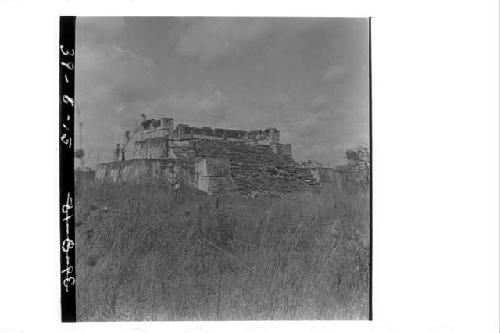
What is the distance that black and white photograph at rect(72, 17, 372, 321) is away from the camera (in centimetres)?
272

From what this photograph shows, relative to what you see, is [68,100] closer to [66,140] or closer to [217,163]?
[66,140]

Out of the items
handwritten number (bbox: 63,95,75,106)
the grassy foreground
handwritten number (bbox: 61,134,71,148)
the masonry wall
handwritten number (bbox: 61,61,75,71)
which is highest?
handwritten number (bbox: 61,61,75,71)

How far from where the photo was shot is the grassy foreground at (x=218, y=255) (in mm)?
2738

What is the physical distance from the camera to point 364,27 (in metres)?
2.75

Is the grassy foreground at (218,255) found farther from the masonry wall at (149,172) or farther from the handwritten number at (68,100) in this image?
the handwritten number at (68,100)

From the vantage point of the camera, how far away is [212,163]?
9.09 feet

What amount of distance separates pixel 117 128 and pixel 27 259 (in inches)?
41.1

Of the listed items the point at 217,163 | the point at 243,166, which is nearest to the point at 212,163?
the point at 217,163

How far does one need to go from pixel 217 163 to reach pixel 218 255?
62cm

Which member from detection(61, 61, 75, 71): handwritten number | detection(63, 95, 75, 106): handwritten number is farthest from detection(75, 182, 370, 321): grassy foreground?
detection(61, 61, 75, 71): handwritten number

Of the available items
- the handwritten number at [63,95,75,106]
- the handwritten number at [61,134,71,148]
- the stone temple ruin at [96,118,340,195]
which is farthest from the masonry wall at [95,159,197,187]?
the handwritten number at [63,95,75,106]

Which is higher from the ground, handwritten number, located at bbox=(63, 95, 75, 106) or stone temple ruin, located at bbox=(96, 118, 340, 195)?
Result: handwritten number, located at bbox=(63, 95, 75, 106)

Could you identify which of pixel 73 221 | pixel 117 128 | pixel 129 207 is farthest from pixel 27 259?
pixel 117 128

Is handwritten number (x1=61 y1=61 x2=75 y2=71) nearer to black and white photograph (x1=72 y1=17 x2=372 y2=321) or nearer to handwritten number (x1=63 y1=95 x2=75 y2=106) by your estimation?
black and white photograph (x1=72 y1=17 x2=372 y2=321)
